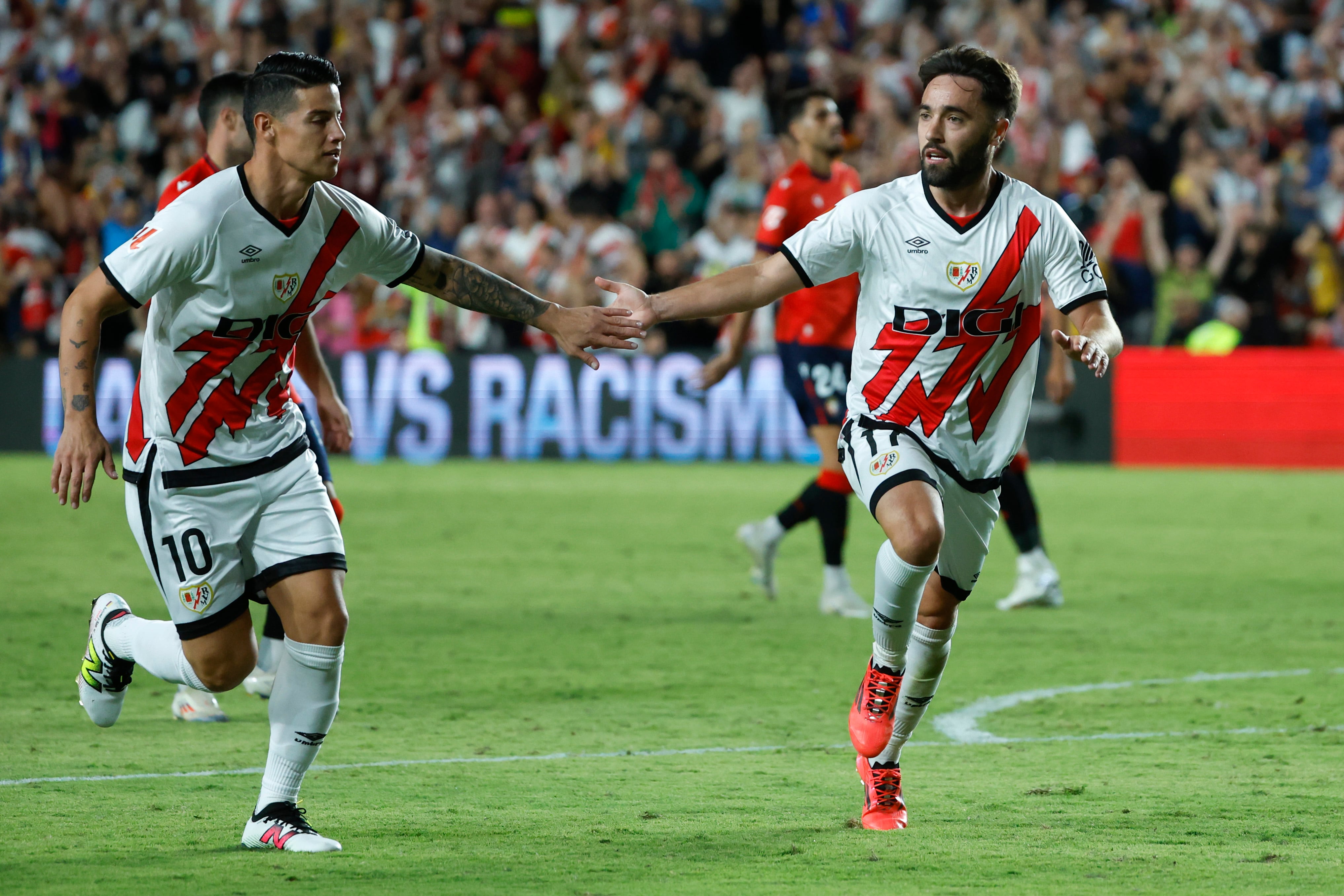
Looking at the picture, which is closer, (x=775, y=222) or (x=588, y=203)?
(x=775, y=222)

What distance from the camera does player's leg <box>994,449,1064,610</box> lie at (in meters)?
9.88

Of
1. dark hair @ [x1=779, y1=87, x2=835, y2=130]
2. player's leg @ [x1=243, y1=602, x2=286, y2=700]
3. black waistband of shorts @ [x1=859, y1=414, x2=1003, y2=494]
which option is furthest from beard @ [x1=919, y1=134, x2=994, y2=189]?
dark hair @ [x1=779, y1=87, x2=835, y2=130]

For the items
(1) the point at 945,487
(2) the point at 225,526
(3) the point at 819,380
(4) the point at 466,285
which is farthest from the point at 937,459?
(3) the point at 819,380

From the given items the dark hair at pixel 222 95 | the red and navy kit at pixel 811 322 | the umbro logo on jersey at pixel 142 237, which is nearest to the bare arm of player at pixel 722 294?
the umbro logo on jersey at pixel 142 237

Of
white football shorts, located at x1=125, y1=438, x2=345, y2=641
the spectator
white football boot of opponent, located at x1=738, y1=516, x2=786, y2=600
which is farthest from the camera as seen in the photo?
the spectator

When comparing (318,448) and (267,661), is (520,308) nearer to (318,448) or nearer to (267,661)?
(318,448)

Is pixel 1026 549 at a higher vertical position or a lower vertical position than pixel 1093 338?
lower

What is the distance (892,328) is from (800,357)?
4092mm

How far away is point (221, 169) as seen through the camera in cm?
634

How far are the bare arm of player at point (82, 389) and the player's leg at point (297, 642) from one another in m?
0.50

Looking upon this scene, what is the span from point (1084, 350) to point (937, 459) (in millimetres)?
680

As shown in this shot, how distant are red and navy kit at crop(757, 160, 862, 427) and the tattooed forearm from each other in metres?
4.09

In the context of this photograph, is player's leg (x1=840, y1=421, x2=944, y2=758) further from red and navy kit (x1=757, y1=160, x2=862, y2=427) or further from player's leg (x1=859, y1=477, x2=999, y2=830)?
red and navy kit (x1=757, y1=160, x2=862, y2=427)

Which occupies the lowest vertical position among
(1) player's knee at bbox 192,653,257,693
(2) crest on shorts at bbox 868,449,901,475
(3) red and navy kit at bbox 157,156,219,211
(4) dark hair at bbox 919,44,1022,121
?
(1) player's knee at bbox 192,653,257,693
